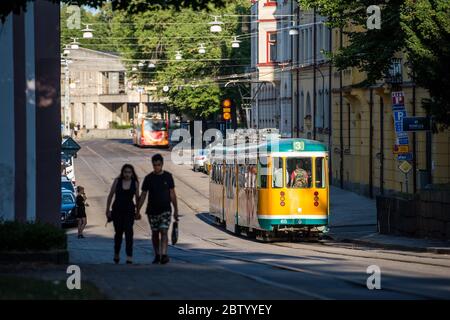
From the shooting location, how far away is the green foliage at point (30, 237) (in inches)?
814

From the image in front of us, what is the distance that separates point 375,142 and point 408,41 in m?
22.3

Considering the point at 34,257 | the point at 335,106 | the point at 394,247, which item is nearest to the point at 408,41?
the point at 394,247

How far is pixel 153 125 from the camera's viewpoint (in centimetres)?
10350

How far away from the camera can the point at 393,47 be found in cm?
3509

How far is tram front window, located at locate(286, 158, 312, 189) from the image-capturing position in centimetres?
3594

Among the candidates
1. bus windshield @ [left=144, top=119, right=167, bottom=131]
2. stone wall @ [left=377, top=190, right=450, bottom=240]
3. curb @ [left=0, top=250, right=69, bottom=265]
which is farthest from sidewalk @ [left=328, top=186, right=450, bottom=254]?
bus windshield @ [left=144, top=119, right=167, bottom=131]

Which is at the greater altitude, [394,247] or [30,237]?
[30,237]

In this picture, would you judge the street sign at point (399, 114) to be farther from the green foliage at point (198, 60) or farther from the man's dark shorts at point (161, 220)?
the green foliage at point (198, 60)

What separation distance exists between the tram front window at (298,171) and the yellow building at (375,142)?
6784mm

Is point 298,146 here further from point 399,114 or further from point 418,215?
point 418,215

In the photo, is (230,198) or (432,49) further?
(230,198)

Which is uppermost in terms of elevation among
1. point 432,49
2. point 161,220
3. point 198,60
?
point 198,60
